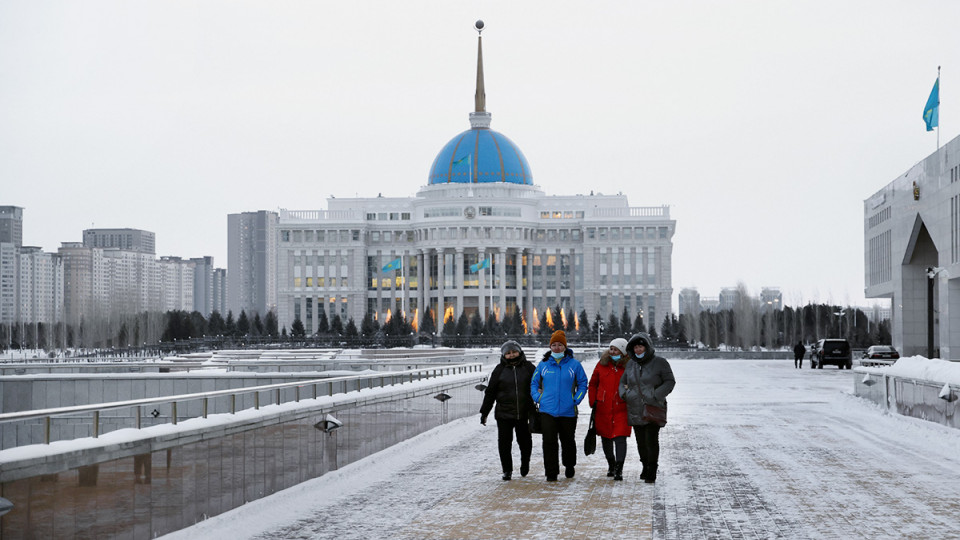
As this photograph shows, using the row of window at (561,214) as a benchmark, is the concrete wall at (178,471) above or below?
below

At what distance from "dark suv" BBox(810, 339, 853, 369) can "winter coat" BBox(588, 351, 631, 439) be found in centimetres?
4518

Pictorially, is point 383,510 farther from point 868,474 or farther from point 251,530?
point 868,474

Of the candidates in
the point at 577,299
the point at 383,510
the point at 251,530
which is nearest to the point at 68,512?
the point at 251,530

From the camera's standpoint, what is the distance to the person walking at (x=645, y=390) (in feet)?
43.3

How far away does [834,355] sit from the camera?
57.3 metres

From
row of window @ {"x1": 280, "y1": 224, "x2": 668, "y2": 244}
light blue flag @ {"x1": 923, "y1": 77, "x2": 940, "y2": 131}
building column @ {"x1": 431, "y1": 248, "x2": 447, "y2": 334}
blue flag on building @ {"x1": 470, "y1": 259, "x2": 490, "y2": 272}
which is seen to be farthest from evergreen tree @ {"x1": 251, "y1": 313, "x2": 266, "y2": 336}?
A: light blue flag @ {"x1": 923, "y1": 77, "x2": 940, "y2": 131}

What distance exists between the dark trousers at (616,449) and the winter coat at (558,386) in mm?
559

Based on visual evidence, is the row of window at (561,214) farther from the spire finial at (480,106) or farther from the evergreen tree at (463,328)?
the evergreen tree at (463,328)

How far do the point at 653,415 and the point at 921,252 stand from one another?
54.6m

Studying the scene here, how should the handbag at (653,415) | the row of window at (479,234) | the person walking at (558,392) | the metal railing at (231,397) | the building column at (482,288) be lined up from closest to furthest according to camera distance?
the metal railing at (231,397), the handbag at (653,415), the person walking at (558,392), the row of window at (479,234), the building column at (482,288)

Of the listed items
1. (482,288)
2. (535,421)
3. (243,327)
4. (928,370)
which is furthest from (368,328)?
(535,421)

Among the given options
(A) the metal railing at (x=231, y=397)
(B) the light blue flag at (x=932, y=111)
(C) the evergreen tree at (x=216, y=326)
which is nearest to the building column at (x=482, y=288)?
(C) the evergreen tree at (x=216, y=326)

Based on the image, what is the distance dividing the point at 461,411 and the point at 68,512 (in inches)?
625

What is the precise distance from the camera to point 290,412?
13055mm
